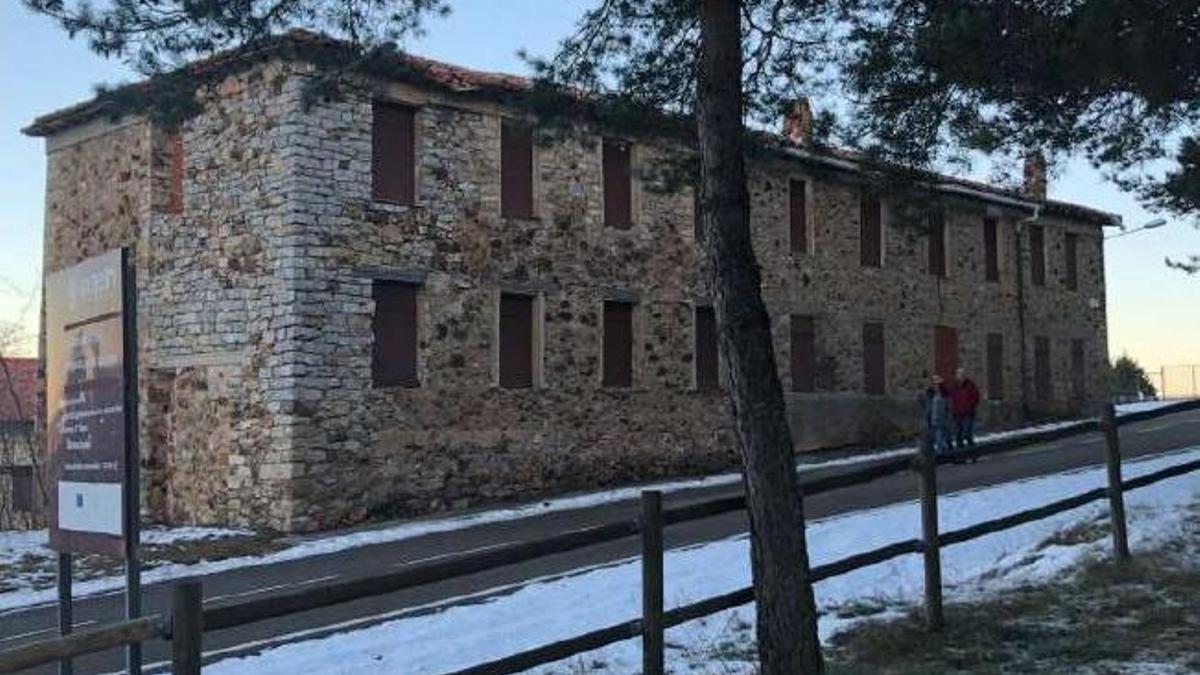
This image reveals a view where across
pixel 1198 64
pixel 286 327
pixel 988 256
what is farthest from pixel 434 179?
pixel 988 256

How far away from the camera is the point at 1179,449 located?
2216 cm

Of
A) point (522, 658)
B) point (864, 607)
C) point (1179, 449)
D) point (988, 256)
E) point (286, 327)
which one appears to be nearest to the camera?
point (522, 658)

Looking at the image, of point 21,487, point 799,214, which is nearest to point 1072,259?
point 799,214

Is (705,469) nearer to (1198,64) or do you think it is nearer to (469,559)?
(1198,64)

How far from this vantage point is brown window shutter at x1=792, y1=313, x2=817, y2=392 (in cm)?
2734

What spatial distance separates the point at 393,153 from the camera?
20.3 m

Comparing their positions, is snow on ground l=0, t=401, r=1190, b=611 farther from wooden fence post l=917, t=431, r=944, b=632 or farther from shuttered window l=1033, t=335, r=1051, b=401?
shuttered window l=1033, t=335, r=1051, b=401

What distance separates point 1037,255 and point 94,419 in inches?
1307

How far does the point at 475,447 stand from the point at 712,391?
19.8 feet

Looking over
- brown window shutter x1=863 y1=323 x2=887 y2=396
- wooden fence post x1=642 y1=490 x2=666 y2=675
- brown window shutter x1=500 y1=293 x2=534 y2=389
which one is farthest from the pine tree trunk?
brown window shutter x1=863 y1=323 x2=887 y2=396

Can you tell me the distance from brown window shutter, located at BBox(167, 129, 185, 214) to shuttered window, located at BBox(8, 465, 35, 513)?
14.1 meters

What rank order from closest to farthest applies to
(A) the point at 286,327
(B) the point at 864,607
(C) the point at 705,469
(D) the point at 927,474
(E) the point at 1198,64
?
(D) the point at 927,474 → (B) the point at 864,607 → (E) the point at 1198,64 → (A) the point at 286,327 → (C) the point at 705,469

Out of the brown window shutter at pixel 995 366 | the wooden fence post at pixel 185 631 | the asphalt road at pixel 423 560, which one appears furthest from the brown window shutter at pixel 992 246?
the wooden fence post at pixel 185 631

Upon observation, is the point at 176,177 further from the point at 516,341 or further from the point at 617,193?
the point at 617,193
